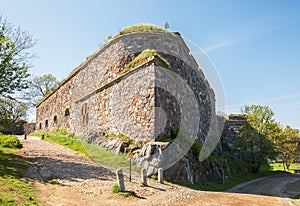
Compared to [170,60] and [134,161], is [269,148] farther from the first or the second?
[134,161]

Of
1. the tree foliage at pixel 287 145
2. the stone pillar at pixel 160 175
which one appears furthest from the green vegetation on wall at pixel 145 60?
the tree foliage at pixel 287 145

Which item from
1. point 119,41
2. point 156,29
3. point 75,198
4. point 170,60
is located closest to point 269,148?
point 170,60

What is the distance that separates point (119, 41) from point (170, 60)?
3750 millimetres

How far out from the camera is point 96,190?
7.70m

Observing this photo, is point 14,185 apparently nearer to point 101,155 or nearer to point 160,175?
point 160,175

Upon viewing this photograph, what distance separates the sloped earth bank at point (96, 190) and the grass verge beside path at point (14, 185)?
0.89 feet

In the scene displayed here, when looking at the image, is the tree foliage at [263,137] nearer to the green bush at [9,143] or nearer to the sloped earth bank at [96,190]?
the sloped earth bank at [96,190]

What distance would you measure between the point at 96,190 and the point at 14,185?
2.41 metres

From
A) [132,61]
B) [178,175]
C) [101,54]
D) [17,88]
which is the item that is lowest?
[178,175]

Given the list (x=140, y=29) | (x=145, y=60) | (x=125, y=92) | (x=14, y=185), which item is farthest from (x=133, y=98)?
(x=14, y=185)

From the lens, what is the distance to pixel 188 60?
20.1m

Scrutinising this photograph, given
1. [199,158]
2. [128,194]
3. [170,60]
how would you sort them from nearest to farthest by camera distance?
[128,194] → [199,158] → [170,60]

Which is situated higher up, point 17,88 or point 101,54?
point 101,54

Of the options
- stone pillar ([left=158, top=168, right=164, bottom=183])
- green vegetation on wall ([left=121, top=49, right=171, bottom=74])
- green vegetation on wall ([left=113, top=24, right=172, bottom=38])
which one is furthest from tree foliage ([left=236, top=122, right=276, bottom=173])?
stone pillar ([left=158, top=168, right=164, bottom=183])
